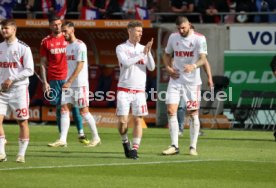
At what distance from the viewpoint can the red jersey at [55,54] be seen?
67.1 ft

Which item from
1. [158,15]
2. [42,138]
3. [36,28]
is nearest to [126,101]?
[42,138]

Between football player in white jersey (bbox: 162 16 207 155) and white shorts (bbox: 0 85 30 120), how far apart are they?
9.88 feet

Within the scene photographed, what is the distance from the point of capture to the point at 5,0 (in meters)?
31.1

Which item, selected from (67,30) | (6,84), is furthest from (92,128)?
(6,84)

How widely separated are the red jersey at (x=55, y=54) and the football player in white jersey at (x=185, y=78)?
289 cm

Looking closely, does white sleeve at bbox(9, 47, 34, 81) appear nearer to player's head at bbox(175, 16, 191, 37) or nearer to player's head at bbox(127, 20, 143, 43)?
player's head at bbox(127, 20, 143, 43)

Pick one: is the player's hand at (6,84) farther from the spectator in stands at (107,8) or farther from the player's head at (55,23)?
the spectator in stands at (107,8)

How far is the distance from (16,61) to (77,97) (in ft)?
14.6

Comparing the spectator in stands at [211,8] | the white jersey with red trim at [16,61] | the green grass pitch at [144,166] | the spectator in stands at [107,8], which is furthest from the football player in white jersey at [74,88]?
the spectator in stands at [211,8]

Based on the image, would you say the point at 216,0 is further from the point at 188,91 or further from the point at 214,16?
the point at 188,91

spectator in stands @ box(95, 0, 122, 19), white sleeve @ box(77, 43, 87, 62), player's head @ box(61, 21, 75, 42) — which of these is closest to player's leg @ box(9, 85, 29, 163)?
white sleeve @ box(77, 43, 87, 62)

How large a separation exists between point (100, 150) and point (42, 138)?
13.1 feet

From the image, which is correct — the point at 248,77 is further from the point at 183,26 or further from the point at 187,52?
the point at 183,26

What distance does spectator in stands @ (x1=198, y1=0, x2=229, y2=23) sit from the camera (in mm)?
29766
